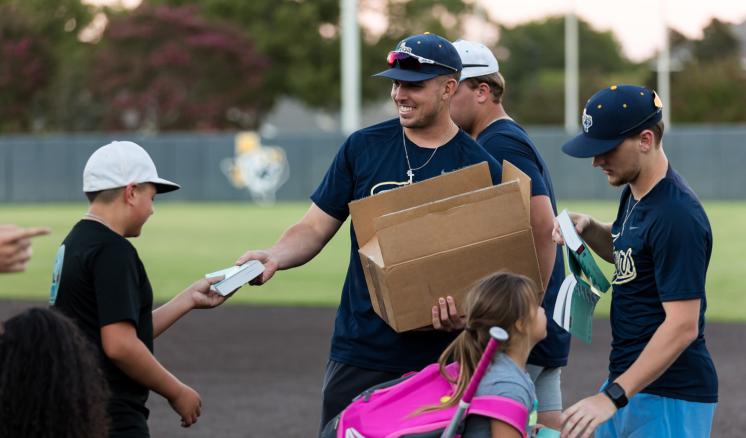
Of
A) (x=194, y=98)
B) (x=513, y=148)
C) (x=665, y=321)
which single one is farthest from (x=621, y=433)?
(x=194, y=98)

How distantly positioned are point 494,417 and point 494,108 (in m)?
2.07

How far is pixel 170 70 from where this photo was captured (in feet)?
164

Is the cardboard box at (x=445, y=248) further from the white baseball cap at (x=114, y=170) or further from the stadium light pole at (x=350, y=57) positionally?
the stadium light pole at (x=350, y=57)

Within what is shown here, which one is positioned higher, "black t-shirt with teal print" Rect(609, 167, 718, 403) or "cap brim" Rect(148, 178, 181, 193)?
"cap brim" Rect(148, 178, 181, 193)

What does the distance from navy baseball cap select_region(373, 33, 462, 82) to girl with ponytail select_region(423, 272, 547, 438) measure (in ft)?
3.54

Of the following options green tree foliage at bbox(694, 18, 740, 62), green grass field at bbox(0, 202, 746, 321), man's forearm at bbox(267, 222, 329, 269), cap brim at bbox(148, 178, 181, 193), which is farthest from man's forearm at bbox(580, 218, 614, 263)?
green tree foliage at bbox(694, 18, 740, 62)

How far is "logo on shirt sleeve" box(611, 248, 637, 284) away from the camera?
3.93 meters

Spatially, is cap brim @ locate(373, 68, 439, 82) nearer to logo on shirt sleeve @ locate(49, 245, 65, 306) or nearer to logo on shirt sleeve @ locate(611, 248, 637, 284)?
logo on shirt sleeve @ locate(611, 248, 637, 284)

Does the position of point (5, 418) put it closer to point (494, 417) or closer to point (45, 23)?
point (494, 417)

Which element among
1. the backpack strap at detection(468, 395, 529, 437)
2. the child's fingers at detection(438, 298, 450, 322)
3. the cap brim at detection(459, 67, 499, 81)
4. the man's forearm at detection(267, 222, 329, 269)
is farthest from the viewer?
the cap brim at detection(459, 67, 499, 81)

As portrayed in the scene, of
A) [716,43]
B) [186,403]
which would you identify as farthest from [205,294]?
[716,43]

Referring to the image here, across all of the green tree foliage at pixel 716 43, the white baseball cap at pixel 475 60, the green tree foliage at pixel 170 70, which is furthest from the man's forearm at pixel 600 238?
the green tree foliage at pixel 716 43

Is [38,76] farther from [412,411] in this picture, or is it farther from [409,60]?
[412,411]

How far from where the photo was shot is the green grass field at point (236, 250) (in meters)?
14.1
